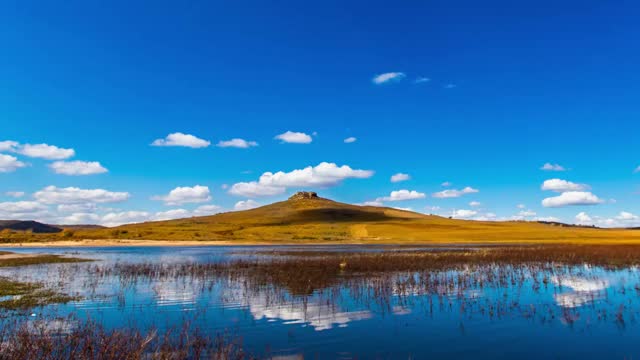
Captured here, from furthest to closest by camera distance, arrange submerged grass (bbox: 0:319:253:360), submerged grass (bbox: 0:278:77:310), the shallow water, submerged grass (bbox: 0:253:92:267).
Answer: submerged grass (bbox: 0:253:92:267) → submerged grass (bbox: 0:278:77:310) → the shallow water → submerged grass (bbox: 0:319:253:360)

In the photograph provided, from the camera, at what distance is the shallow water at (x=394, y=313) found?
52.1 feet

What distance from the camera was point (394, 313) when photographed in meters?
21.5

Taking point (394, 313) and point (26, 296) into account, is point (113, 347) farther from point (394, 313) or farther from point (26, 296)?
point (26, 296)

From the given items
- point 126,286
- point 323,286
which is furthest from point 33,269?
point 323,286

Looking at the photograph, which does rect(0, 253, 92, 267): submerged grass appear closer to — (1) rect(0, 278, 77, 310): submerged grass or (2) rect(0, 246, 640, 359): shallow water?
(2) rect(0, 246, 640, 359): shallow water

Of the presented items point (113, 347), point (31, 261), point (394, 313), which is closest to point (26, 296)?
point (113, 347)

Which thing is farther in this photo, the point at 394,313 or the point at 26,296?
the point at 26,296

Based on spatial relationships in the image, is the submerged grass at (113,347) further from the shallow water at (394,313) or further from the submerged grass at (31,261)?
the submerged grass at (31,261)

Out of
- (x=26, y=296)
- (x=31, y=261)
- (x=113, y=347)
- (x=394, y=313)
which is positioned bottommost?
(x=394, y=313)

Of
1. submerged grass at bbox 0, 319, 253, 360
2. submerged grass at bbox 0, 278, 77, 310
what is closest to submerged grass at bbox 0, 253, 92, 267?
submerged grass at bbox 0, 278, 77, 310

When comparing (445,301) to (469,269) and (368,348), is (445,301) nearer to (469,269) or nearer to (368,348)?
(368,348)

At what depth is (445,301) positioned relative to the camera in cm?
2425

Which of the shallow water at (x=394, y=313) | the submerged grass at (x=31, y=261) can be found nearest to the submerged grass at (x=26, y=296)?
the shallow water at (x=394, y=313)

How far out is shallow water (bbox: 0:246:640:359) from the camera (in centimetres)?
1587
